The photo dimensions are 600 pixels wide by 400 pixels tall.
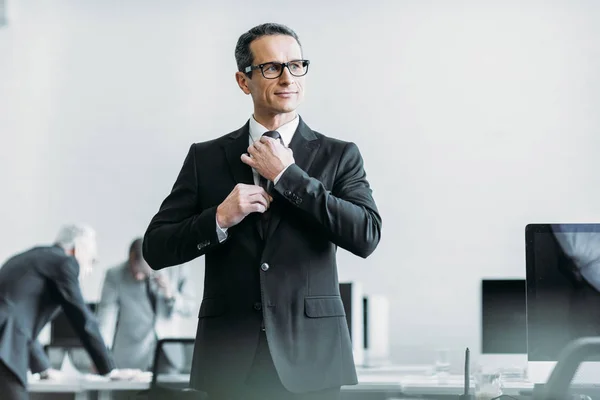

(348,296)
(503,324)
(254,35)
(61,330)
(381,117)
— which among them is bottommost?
(61,330)

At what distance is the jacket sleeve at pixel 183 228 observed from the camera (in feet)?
5.50

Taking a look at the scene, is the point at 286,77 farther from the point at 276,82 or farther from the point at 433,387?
the point at 433,387

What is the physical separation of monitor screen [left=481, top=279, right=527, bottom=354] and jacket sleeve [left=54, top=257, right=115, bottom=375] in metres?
1.64

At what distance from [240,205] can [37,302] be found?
2.48 meters

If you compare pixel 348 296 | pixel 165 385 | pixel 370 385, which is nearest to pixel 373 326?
pixel 348 296

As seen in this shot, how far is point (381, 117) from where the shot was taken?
6.84 m

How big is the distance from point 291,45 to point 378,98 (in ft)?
16.8

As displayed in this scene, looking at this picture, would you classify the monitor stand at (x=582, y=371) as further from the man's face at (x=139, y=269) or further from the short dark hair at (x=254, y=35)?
the man's face at (x=139, y=269)

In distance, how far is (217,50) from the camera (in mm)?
7270

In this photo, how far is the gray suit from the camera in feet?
17.3

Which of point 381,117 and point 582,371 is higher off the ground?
point 381,117

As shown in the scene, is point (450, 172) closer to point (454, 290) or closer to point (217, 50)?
point (454, 290)

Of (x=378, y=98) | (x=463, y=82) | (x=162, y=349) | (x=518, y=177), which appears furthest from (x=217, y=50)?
(x=162, y=349)

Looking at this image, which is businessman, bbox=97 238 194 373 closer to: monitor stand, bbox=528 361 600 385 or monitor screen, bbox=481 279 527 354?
monitor screen, bbox=481 279 527 354
